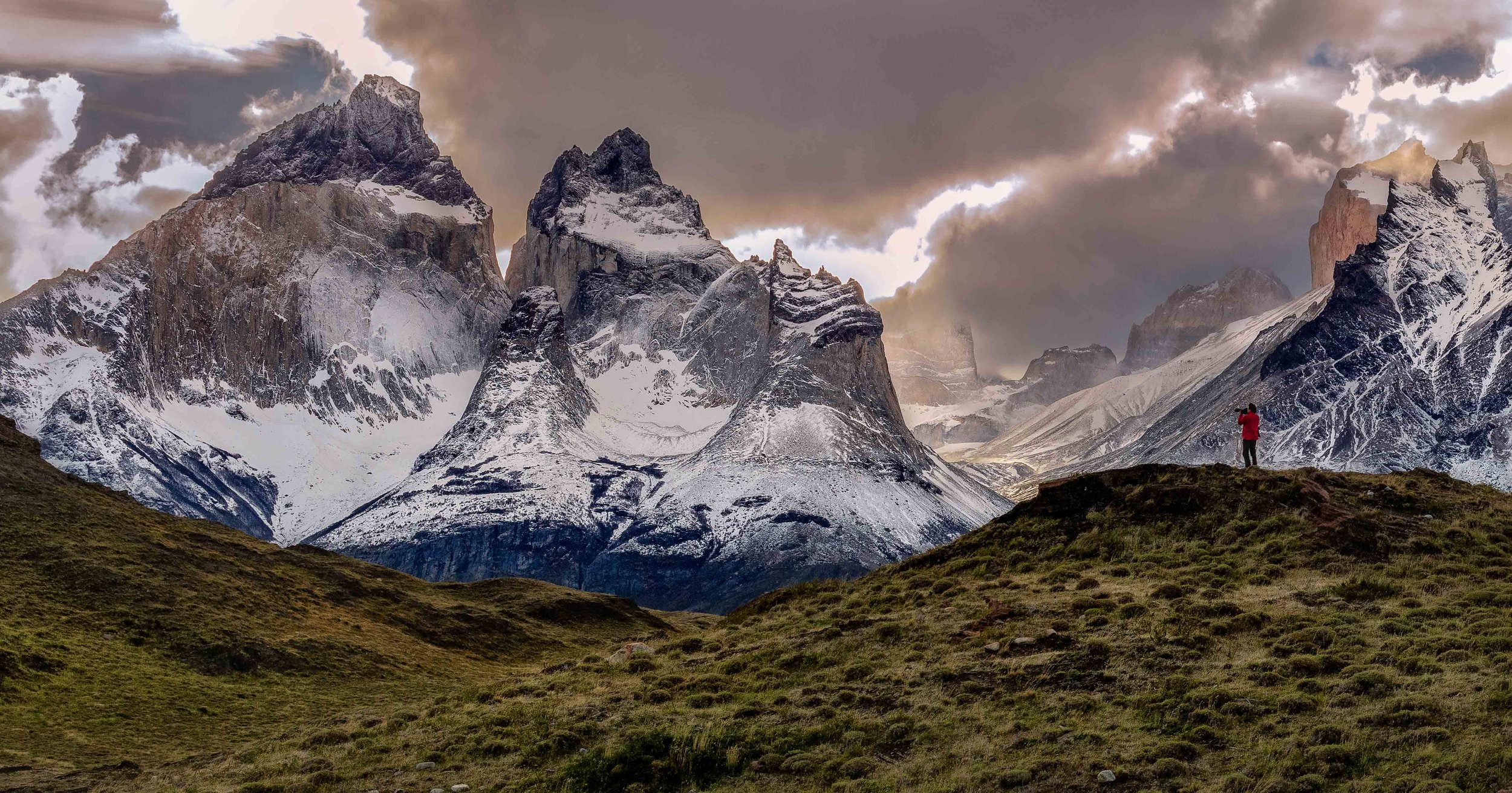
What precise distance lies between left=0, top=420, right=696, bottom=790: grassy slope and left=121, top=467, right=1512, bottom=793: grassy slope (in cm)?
834

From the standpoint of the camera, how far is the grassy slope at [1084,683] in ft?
95.5

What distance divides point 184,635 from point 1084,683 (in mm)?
45350

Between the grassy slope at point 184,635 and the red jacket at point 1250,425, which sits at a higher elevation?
the red jacket at point 1250,425

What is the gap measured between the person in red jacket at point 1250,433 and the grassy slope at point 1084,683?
362cm

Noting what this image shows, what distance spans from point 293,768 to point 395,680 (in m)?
27.6

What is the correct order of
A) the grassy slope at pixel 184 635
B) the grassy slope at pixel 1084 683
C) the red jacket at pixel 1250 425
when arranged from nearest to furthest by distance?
the grassy slope at pixel 1084 683
the grassy slope at pixel 184 635
the red jacket at pixel 1250 425

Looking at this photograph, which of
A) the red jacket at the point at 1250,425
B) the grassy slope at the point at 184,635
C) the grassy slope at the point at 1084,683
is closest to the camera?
the grassy slope at the point at 1084,683

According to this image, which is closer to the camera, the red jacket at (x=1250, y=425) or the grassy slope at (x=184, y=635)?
the grassy slope at (x=184, y=635)

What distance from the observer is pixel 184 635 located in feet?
202

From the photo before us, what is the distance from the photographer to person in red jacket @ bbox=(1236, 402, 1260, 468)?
56.9 m

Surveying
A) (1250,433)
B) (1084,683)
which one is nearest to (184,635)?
(1084,683)

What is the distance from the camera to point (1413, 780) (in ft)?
85.0

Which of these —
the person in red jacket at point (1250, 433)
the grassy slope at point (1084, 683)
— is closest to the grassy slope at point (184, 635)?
the grassy slope at point (1084, 683)

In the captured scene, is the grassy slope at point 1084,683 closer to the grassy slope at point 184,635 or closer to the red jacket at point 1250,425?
the red jacket at point 1250,425
